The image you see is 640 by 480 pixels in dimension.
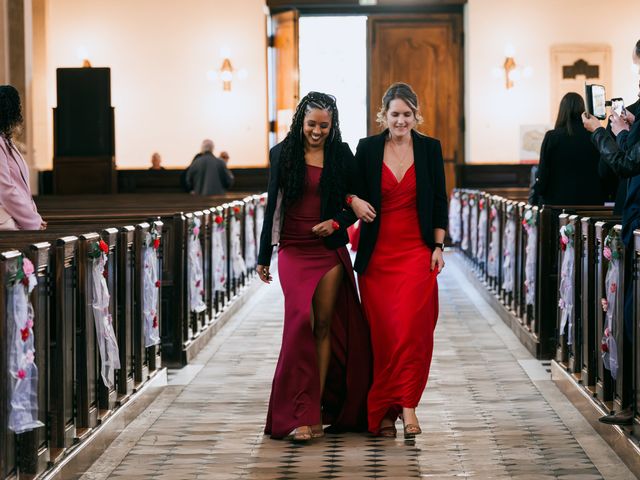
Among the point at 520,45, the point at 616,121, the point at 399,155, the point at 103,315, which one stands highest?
the point at 520,45

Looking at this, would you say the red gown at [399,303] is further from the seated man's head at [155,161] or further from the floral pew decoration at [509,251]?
the seated man's head at [155,161]

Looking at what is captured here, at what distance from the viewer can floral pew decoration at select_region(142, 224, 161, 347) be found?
629 centimetres

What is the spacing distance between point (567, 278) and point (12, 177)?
2.83 meters

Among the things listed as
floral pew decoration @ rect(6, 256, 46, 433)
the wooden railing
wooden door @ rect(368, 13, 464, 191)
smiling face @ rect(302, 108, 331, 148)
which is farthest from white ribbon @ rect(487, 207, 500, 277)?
wooden door @ rect(368, 13, 464, 191)

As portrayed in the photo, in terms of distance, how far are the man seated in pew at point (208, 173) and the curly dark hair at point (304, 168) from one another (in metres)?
10.1

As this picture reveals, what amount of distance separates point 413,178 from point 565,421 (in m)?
1.39

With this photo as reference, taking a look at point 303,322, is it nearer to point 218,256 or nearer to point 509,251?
point 218,256

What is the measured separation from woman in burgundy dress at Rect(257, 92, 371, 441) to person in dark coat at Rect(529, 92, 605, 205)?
8.88 feet

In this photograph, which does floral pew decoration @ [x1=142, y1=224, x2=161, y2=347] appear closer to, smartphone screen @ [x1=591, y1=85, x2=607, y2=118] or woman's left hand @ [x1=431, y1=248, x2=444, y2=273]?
woman's left hand @ [x1=431, y1=248, x2=444, y2=273]

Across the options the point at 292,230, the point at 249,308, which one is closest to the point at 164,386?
the point at 292,230

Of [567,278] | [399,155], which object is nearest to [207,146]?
[567,278]

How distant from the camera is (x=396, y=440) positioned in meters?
5.12

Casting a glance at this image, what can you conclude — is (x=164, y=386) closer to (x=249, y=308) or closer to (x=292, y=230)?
(x=292, y=230)

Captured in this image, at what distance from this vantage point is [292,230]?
16.8 feet
